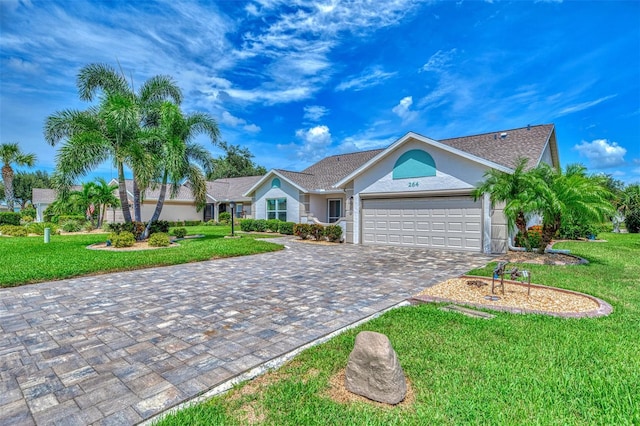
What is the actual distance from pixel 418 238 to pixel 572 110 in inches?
541

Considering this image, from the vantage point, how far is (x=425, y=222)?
14.2 meters

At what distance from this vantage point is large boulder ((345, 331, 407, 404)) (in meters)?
2.88

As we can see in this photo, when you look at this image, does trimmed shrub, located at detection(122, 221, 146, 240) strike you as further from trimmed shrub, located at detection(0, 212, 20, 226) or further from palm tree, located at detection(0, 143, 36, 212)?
palm tree, located at detection(0, 143, 36, 212)

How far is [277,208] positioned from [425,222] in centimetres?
1266

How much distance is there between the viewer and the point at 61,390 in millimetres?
3119

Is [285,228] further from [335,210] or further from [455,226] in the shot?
[455,226]

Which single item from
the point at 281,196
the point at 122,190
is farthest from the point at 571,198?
the point at 122,190

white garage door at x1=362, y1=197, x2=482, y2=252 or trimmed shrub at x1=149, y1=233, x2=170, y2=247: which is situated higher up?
white garage door at x1=362, y1=197, x2=482, y2=252

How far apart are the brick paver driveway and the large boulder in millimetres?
1220

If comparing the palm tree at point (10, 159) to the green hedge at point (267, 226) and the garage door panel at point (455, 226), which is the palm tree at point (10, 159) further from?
the garage door panel at point (455, 226)

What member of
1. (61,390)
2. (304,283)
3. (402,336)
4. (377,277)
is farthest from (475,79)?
(61,390)

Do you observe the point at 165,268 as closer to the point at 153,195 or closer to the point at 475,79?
the point at 475,79

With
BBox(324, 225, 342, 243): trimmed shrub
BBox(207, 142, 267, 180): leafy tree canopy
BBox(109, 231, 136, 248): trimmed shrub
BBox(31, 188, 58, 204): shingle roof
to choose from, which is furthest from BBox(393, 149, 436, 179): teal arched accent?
BBox(207, 142, 267, 180): leafy tree canopy

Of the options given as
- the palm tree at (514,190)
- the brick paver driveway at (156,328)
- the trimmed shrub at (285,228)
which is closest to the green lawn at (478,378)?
the brick paver driveway at (156,328)
